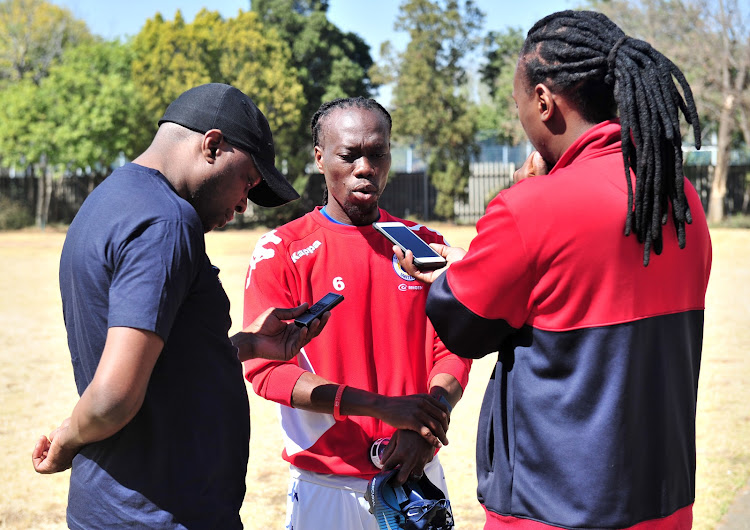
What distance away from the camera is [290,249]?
3.24 meters

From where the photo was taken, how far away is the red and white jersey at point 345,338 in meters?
3.14

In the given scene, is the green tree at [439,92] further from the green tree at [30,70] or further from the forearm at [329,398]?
the forearm at [329,398]

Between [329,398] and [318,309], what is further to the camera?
[329,398]

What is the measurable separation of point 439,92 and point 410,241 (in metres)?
32.6

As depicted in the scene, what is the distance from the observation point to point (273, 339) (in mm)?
2822

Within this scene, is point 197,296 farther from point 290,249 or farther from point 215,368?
point 290,249

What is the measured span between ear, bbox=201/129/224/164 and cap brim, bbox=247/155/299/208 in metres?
0.12

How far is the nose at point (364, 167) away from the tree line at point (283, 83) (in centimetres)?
2888

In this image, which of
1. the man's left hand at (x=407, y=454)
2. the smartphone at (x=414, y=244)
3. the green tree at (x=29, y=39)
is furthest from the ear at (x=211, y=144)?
the green tree at (x=29, y=39)

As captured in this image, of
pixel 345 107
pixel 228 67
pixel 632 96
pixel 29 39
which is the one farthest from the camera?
pixel 29 39

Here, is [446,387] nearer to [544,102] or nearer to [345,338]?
[345,338]

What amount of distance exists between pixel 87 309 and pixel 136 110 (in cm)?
3429

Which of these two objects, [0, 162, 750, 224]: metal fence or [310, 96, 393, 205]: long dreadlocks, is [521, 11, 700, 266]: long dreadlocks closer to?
[310, 96, 393, 205]: long dreadlocks

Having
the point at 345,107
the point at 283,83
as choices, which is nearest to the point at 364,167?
the point at 345,107
